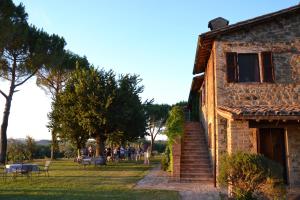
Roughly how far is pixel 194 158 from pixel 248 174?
6671 mm

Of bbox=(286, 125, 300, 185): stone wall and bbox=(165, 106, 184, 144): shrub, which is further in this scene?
bbox=(165, 106, 184, 144): shrub

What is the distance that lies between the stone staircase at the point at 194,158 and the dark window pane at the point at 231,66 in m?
4.16

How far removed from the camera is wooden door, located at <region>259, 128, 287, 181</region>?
1222cm

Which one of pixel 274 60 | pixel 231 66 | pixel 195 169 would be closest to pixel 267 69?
pixel 274 60

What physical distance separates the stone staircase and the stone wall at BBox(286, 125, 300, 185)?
3216mm

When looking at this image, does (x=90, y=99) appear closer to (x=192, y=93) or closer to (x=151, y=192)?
(x=192, y=93)

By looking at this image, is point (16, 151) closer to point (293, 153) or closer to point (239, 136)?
point (239, 136)

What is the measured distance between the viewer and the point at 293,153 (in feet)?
39.5

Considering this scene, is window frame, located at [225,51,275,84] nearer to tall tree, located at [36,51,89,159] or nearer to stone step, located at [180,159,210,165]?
stone step, located at [180,159,210,165]

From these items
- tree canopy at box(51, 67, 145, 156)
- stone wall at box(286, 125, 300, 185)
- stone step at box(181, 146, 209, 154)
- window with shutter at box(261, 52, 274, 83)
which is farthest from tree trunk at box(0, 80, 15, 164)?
stone wall at box(286, 125, 300, 185)

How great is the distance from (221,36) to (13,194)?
9450 mm

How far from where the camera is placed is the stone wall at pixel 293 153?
11945 mm

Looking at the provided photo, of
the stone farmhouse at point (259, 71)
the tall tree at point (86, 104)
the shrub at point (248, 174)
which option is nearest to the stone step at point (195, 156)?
the stone farmhouse at point (259, 71)

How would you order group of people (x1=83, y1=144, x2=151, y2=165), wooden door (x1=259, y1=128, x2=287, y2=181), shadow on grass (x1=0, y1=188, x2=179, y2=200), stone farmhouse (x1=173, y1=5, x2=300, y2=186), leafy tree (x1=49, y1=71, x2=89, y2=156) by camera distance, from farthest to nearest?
group of people (x1=83, y1=144, x2=151, y2=165) < leafy tree (x1=49, y1=71, x2=89, y2=156) < stone farmhouse (x1=173, y1=5, x2=300, y2=186) < wooden door (x1=259, y1=128, x2=287, y2=181) < shadow on grass (x1=0, y1=188, x2=179, y2=200)
